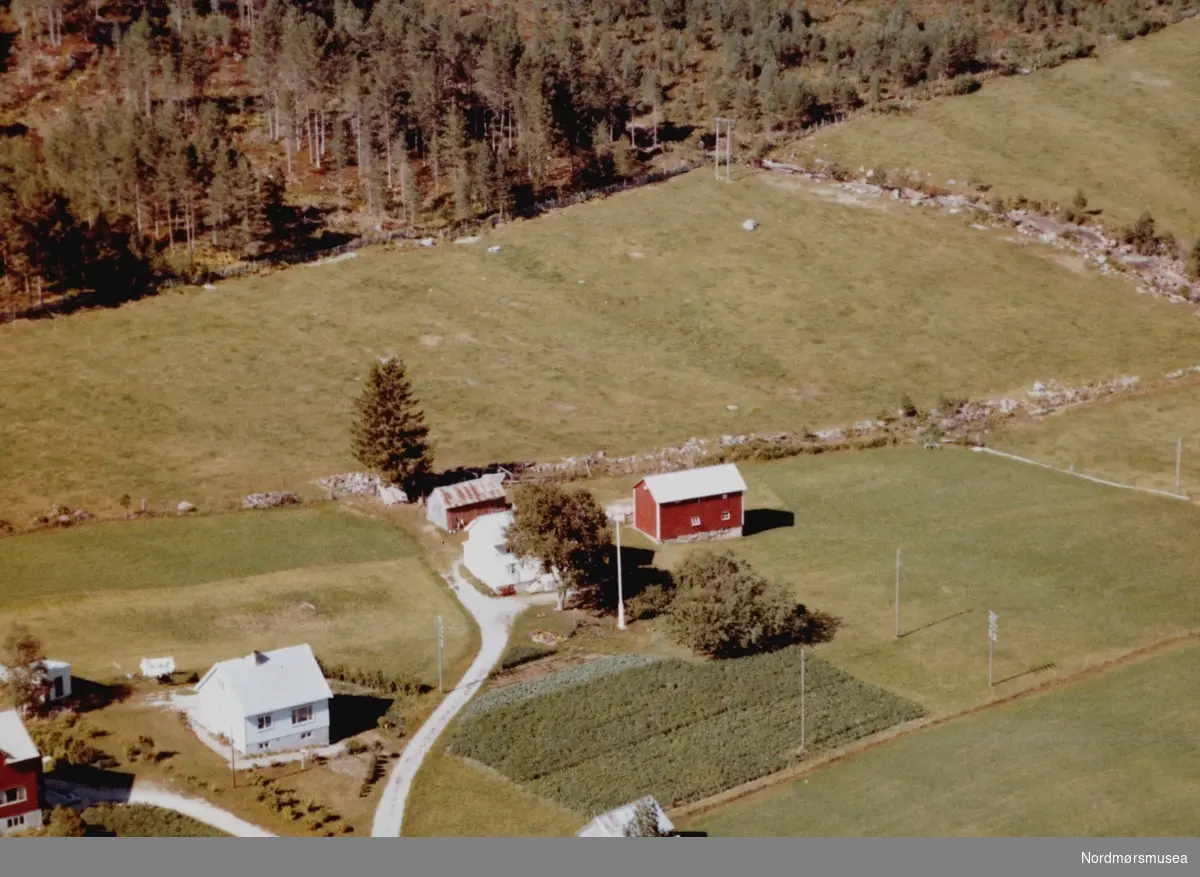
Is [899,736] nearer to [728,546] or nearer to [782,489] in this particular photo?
[728,546]

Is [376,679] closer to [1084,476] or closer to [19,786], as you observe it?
[19,786]

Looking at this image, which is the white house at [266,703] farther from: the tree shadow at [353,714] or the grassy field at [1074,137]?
the grassy field at [1074,137]

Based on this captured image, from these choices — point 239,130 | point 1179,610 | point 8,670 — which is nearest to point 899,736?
point 1179,610

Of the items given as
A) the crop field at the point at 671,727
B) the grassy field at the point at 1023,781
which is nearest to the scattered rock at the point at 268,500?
the crop field at the point at 671,727

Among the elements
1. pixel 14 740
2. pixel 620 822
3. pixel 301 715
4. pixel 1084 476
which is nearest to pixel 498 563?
pixel 301 715

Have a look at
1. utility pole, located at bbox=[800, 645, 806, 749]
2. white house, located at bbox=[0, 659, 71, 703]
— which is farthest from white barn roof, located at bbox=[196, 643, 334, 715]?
utility pole, located at bbox=[800, 645, 806, 749]

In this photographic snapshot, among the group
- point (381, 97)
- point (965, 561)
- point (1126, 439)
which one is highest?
point (381, 97)
